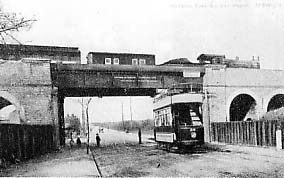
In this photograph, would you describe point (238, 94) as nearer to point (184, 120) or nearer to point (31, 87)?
point (184, 120)

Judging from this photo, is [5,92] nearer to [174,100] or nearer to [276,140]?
[174,100]

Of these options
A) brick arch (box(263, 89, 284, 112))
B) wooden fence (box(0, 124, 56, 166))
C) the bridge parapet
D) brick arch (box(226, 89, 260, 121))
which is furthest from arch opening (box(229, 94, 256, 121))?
wooden fence (box(0, 124, 56, 166))

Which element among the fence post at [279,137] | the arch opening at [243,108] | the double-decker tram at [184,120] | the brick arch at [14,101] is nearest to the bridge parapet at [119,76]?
the brick arch at [14,101]

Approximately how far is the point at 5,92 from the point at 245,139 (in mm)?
13203

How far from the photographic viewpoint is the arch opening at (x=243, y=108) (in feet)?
82.0

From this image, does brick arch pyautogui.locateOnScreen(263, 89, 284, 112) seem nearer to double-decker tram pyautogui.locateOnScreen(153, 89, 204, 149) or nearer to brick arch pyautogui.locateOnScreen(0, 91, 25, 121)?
double-decker tram pyautogui.locateOnScreen(153, 89, 204, 149)

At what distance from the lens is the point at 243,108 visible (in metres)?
26.3

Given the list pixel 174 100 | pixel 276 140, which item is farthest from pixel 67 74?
pixel 276 140

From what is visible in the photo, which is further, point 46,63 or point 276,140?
point 46,63

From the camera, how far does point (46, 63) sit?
1986 centimetres

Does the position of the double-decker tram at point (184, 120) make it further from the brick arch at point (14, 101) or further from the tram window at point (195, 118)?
the brick arch at point (14, 101)

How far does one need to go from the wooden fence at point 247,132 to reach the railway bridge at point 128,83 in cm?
117

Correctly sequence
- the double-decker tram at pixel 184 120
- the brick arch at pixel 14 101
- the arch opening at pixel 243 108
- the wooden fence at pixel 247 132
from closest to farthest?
the double-decker tram at pixel 184 120, the wooden fence at pixel 247 132, the brick arch at pixel 14 101, the arch opening at pixel 243 108

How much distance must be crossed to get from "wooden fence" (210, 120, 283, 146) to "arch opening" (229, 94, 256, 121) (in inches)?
156
